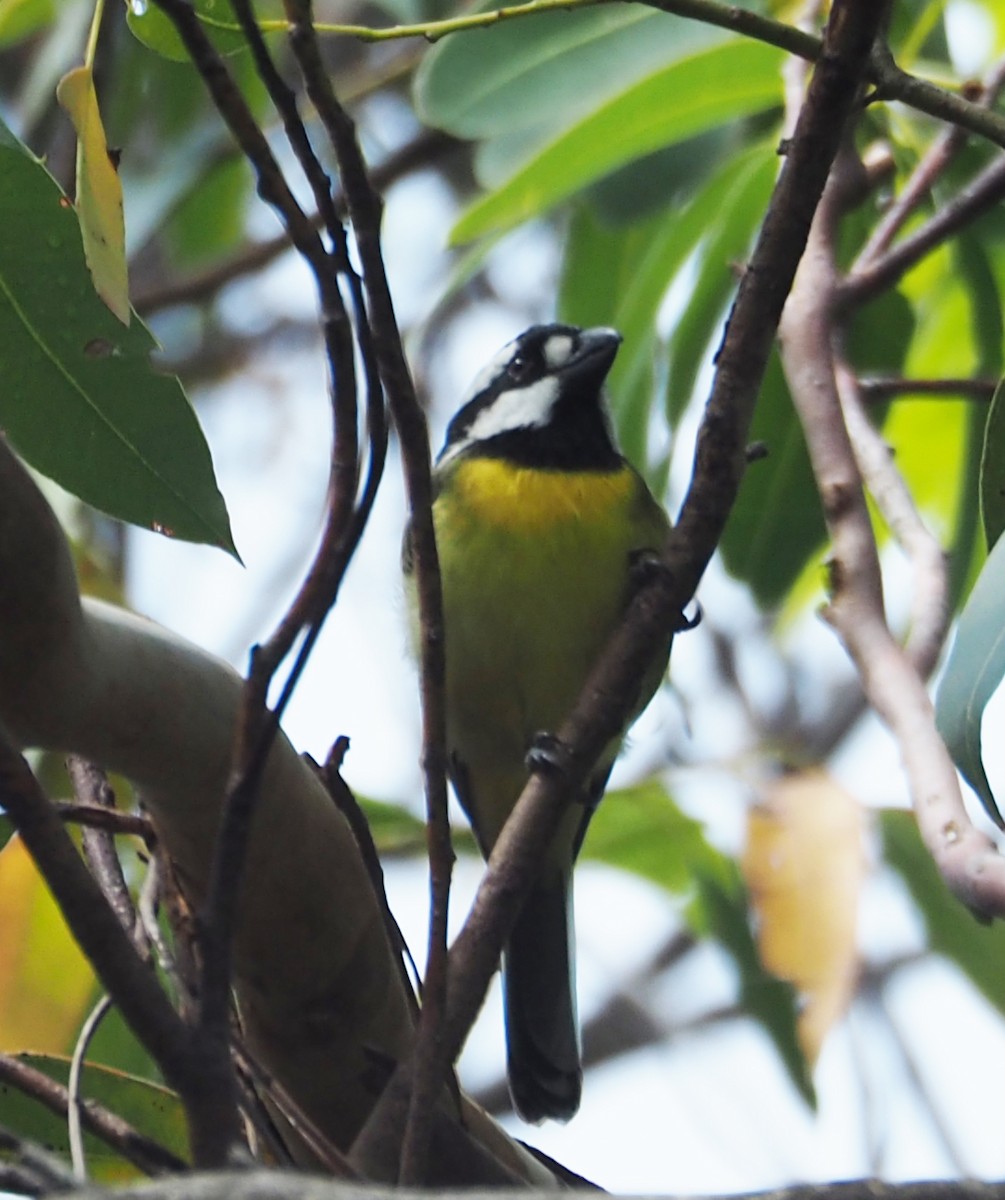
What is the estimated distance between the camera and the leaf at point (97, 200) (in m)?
1.17

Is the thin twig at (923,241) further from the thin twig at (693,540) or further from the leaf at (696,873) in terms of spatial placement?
the leaf at (696,873)

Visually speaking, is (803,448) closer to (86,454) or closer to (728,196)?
(728,196)

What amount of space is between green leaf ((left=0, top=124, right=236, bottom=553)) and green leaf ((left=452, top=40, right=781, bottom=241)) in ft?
3.19

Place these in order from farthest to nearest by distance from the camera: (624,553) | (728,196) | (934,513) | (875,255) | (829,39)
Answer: (934,513) < (728,196) < (624,553) < (875,255) < (829,39)

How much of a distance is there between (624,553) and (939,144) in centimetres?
62

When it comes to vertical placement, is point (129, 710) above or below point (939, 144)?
below

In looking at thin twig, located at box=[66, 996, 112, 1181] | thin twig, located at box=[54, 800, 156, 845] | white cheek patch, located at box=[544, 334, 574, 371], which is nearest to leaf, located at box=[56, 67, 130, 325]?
thin twig, located at box=[54, 800, 156, 845]

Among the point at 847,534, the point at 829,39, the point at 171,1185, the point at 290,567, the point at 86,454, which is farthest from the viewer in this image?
the point at 290,567

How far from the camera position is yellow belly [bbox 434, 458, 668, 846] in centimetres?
214

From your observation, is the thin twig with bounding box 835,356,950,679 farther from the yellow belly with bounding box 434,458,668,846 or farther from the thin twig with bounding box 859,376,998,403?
the yellow belly with bounding box 434,458,668,846

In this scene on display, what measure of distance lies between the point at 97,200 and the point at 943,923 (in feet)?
5.52

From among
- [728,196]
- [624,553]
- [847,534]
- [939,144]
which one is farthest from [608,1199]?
[728,196]

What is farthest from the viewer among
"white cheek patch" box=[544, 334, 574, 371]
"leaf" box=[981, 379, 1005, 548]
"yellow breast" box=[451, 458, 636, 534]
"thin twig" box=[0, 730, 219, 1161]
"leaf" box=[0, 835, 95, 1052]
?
"white cheek patch" box=[544, 334, 574, 371]

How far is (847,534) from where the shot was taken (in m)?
1.62
